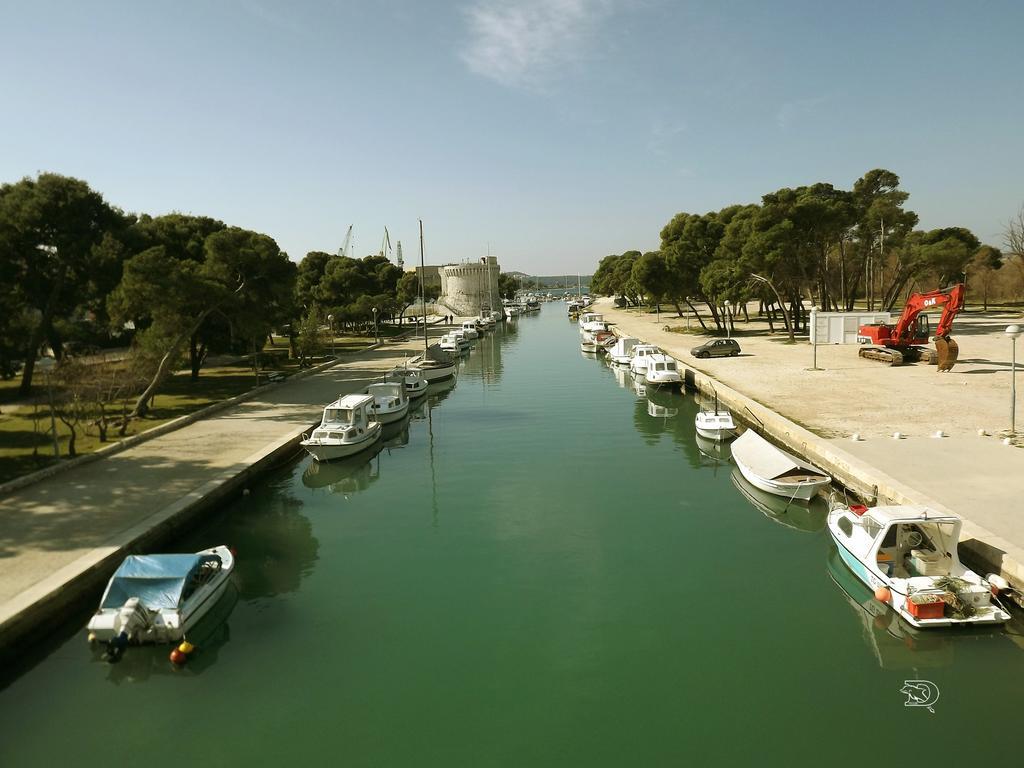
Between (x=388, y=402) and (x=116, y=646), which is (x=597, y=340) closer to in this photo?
(x=388, y=402)

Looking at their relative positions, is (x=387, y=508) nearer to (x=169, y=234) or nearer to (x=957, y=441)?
(x=957, y=441)

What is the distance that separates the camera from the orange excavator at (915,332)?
3628 centimetres

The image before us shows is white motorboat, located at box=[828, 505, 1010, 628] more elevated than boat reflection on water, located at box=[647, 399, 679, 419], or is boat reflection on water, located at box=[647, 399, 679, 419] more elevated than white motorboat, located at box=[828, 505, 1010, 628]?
white motorboat, located at box=[828, 505, 1010, 628]

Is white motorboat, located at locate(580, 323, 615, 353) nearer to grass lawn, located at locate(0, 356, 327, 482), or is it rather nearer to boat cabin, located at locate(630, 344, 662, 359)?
boat cabin, located at locate(630, 344, 662, 359)

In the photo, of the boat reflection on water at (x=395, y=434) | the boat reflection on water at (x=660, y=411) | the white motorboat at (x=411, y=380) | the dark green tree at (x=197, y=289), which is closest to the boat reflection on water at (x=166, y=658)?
the boat reflection on water at (x=395, y=434)

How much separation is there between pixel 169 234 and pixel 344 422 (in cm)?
2203

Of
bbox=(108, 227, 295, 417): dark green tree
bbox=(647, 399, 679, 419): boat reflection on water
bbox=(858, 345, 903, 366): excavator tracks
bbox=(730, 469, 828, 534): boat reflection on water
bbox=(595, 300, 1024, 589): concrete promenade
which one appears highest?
bbox=(108, 227, 295, 417): dark green tree

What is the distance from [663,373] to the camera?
3769cm

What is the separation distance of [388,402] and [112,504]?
1548 cm

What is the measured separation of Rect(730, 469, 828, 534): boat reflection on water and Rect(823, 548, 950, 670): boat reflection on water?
3882 millimetres

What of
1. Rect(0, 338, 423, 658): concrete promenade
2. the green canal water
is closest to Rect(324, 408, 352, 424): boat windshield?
Rect(0, 338, 423, 658): concrete promenade

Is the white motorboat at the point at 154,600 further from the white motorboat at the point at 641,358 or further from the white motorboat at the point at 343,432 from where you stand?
the white motorboat at the point at 641,358

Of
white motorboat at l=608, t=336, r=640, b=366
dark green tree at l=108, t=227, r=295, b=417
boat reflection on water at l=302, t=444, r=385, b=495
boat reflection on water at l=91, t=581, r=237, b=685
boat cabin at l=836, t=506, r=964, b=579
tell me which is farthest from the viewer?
white motorboat at l=608, t=336, r=640, b=366

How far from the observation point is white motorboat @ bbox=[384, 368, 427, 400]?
125 feet
